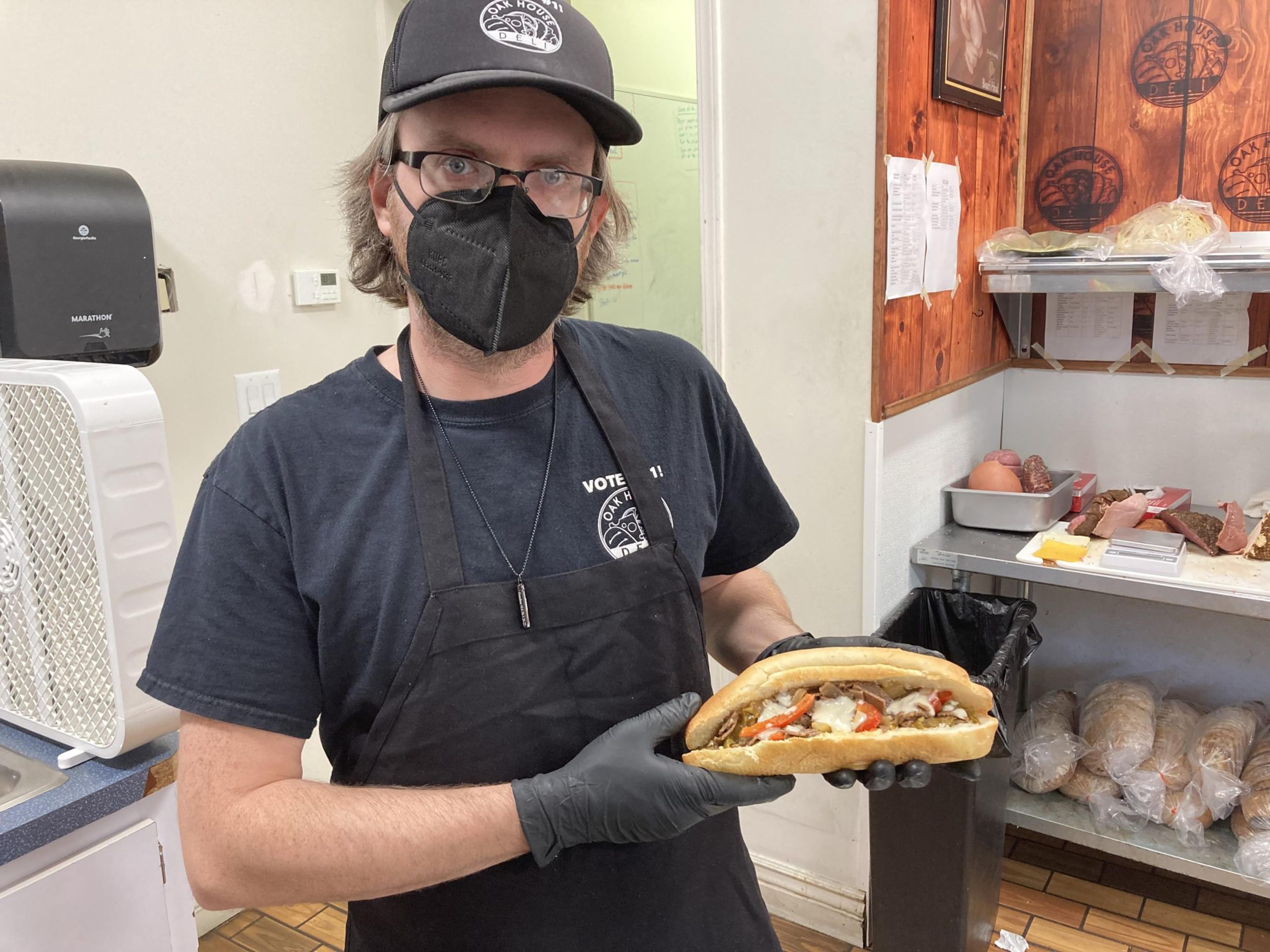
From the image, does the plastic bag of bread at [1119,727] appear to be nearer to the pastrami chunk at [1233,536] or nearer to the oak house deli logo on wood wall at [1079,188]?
the pastrami chunk at [1233,536]

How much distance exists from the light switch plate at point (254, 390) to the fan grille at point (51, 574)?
1.00m

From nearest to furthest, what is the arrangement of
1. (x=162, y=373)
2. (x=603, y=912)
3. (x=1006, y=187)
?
(x=603, y=912), (x=162, y=373), (x=1006, y=187)

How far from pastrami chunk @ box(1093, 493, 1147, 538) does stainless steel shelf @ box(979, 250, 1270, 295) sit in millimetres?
527

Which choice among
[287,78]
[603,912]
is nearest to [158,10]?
[287,78]

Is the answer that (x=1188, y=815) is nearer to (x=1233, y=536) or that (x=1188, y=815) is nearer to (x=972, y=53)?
(x=1233, y=536)

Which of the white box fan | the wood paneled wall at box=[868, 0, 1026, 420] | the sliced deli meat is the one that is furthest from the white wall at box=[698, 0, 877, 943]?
the white box fan

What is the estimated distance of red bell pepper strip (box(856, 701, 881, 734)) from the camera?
1216 mm

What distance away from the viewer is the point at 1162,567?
216 centimetres

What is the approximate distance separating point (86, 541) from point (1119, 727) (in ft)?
7.67

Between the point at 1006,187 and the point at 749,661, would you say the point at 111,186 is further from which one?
the point at 1006,187

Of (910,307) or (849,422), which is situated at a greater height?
(910,307)

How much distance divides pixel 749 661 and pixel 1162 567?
1.28 metres

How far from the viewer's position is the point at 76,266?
6.16 feet

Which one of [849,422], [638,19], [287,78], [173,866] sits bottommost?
[173,866]
